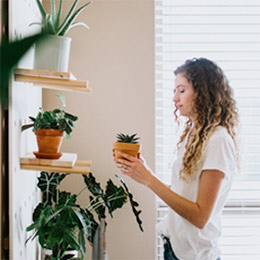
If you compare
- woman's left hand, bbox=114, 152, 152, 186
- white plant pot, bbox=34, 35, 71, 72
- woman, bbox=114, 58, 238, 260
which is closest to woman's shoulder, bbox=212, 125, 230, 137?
woman, bbox=114, 58, 238, 260

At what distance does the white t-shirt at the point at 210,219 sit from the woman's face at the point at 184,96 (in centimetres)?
14

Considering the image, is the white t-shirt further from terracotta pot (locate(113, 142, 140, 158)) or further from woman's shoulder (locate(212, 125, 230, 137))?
terracotta pot (locate(113, 142, 140, 158))

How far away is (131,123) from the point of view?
197cm

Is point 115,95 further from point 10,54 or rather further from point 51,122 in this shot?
point 10,54

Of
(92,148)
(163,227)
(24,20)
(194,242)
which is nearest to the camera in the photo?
(24,20)

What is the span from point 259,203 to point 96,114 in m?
1.04

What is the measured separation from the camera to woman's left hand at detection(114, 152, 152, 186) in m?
1.44

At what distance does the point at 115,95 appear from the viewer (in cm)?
196

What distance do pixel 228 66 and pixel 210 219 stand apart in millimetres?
986

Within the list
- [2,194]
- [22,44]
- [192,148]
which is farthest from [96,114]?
[22,44]

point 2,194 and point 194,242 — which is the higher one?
point 2,194

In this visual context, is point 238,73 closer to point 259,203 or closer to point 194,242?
point 259,203

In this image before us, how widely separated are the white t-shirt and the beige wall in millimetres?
497

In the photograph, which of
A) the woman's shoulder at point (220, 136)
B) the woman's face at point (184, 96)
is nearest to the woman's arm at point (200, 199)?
the woman's shoulder at point (220, 136)
